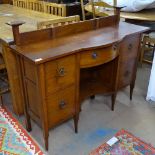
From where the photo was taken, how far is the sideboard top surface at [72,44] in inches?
53.7

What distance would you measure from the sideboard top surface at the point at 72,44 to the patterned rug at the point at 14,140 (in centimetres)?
80

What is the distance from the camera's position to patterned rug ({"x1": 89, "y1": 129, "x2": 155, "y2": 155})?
66.2 inches

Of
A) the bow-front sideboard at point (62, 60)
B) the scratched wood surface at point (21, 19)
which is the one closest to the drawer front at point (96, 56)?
the bow-front sideboard at point (62, 60)

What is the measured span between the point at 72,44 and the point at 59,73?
25 cm

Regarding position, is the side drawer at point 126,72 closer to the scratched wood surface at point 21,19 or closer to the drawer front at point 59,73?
the drawer front at point 59,73

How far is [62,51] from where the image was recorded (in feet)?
4.65

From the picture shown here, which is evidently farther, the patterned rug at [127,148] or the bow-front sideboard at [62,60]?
the patterned rug at [127,148]

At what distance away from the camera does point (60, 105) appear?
160 centimetres

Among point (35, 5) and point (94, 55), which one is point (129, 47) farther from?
point (35, 5)

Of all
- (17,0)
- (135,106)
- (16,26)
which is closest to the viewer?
(16,26)

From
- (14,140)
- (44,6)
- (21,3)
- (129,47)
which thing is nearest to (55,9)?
(44,6)

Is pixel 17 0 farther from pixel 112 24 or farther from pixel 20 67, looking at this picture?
pixel 20 67

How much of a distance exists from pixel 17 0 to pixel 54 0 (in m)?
1.18

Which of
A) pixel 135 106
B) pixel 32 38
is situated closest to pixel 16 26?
pixel 32 38
